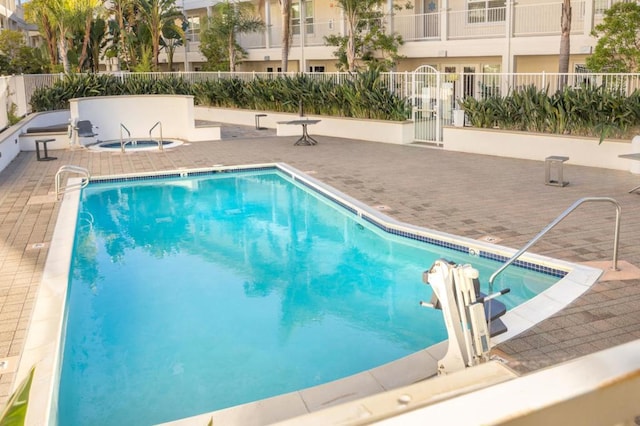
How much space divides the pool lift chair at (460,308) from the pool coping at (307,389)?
0.51 metres

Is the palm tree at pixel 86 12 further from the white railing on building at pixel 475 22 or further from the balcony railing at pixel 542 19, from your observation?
the balcony railing at pixel 542 19

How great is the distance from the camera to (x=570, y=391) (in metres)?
0.83

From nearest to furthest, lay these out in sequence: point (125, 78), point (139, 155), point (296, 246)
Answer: point (296, 246) < point (139, 155) < point (125, 78)

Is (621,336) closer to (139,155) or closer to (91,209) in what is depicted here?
(91,209)

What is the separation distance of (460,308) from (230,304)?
3640 mm

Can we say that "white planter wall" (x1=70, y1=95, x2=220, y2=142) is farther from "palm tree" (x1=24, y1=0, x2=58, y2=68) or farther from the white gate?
"palm tree" (x1=24, y1=0, x2=58, y2=68)

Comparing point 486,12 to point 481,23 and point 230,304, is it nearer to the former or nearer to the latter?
point 481,23

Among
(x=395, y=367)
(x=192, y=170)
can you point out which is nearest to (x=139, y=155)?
(x=192, y=170)

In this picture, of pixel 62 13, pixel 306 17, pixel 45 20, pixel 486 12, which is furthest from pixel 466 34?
pixel 45 20

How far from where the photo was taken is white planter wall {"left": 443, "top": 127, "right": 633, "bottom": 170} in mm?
12664

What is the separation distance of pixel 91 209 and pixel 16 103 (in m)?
9.37

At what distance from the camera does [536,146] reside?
13914mm

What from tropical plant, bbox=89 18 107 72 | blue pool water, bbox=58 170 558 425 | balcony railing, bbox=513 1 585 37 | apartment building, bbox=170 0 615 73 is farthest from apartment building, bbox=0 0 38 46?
blue pool water, bbox=58 170 558 425

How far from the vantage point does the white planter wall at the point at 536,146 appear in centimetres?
1266
